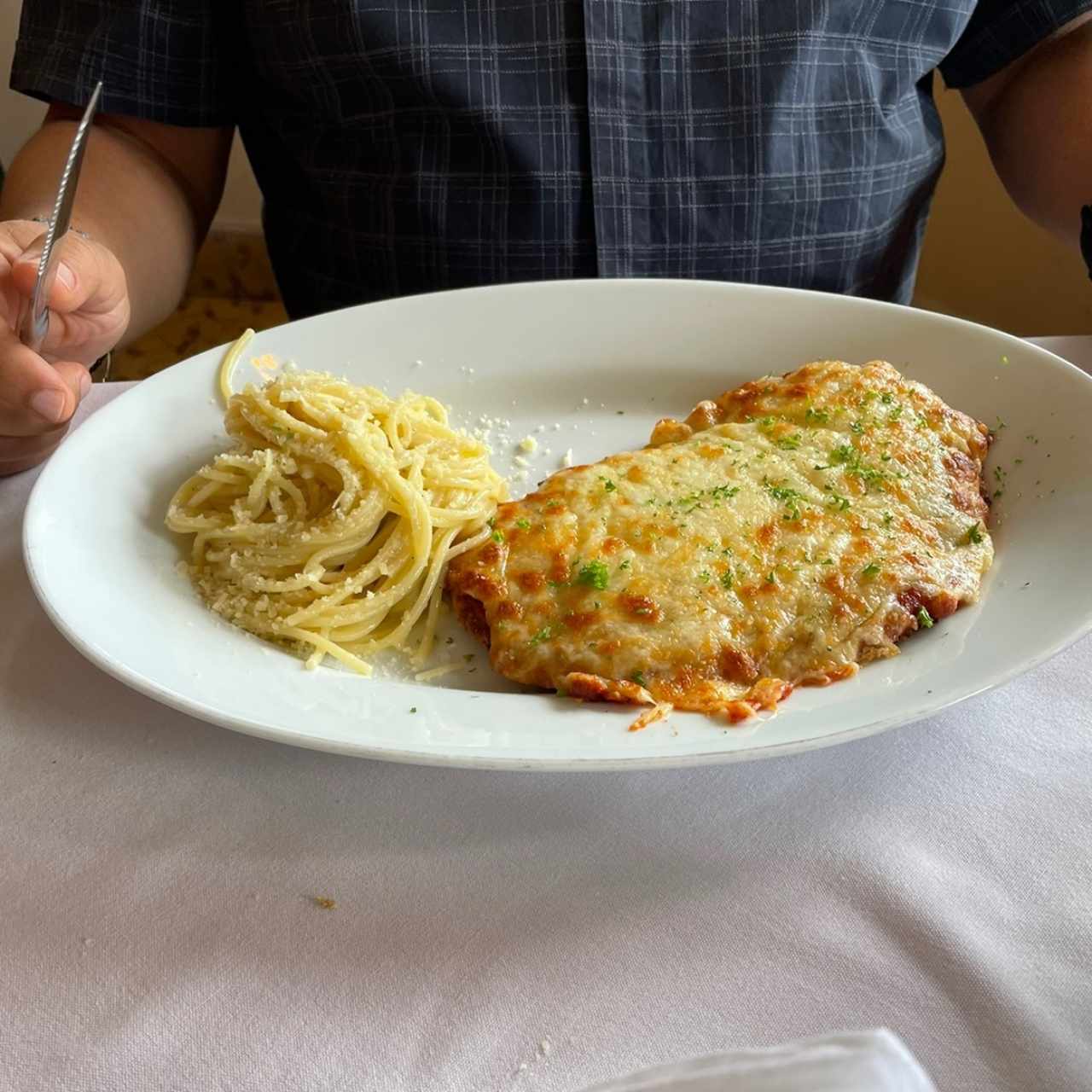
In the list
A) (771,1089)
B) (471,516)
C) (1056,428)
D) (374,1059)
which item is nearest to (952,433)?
(1056,428)

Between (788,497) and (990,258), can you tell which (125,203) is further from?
(990,258)

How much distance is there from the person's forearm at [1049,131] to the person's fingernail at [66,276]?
1696 millimetres

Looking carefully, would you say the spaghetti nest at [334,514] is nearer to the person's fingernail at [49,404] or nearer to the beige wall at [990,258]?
the person's fingernail at [49,404]

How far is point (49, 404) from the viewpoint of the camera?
4.45ft

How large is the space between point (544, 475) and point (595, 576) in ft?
1.24

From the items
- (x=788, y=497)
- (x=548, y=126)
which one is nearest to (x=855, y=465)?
(x=788, y=497)

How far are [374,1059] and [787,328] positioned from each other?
1.25 meters

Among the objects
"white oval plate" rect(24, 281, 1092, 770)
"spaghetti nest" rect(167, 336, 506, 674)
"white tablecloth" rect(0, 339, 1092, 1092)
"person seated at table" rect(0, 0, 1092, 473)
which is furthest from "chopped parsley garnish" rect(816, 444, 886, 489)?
"person seated at table" rect(0, 0, 1092, 473)

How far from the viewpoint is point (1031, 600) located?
1160mm

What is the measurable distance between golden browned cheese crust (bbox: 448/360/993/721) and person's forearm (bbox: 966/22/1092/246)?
808mm

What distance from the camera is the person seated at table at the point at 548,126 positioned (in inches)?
68.9

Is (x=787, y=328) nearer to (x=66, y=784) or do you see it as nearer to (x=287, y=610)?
(x=287, y=610)

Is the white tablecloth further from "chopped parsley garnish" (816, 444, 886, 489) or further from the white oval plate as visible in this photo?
"chopped parsley garnish" (816, 444, 886, 489)

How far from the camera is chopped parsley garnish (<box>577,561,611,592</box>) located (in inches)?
47.7
